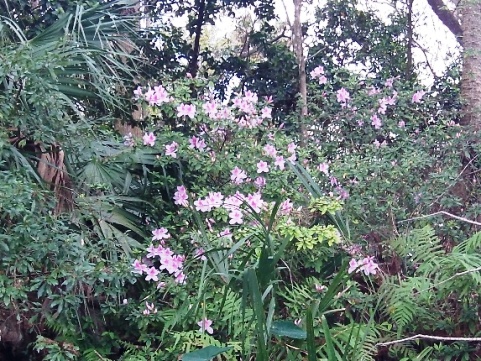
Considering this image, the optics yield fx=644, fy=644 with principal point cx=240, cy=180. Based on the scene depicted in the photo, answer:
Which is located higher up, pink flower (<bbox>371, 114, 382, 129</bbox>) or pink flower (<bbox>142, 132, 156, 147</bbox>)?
pink flower (<bbox>142, 132, 156, 147</bbox>)

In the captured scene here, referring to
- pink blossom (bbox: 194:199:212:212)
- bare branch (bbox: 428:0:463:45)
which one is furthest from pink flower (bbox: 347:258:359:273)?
bare branch (bbox: 428:0:463:45)

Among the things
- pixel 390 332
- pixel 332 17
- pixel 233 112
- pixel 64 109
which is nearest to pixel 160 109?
pixel 233 112

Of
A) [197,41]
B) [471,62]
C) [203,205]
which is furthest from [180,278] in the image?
[197,41]

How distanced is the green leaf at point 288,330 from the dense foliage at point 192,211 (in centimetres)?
50

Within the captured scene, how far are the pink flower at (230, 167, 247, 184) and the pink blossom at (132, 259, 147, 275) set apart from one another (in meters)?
0.70

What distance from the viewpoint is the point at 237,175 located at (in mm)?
3420

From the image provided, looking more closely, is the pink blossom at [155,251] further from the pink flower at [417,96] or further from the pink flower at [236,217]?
the pink flower at [417,96]

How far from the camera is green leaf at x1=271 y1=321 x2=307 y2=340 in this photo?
1.59 m

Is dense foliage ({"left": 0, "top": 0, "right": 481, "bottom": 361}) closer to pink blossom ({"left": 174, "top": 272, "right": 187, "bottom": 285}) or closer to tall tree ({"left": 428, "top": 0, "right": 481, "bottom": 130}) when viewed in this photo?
pink blossom ({"left": 174, "top": 272, "right": 187, "bottom": 285})

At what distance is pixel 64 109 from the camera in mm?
2980

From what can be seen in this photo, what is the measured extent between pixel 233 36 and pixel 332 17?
100 centimetres

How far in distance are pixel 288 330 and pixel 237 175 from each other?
186cm

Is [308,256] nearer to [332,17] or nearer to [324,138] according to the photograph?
[324,138]

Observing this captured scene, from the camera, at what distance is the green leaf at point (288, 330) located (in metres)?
1.59
